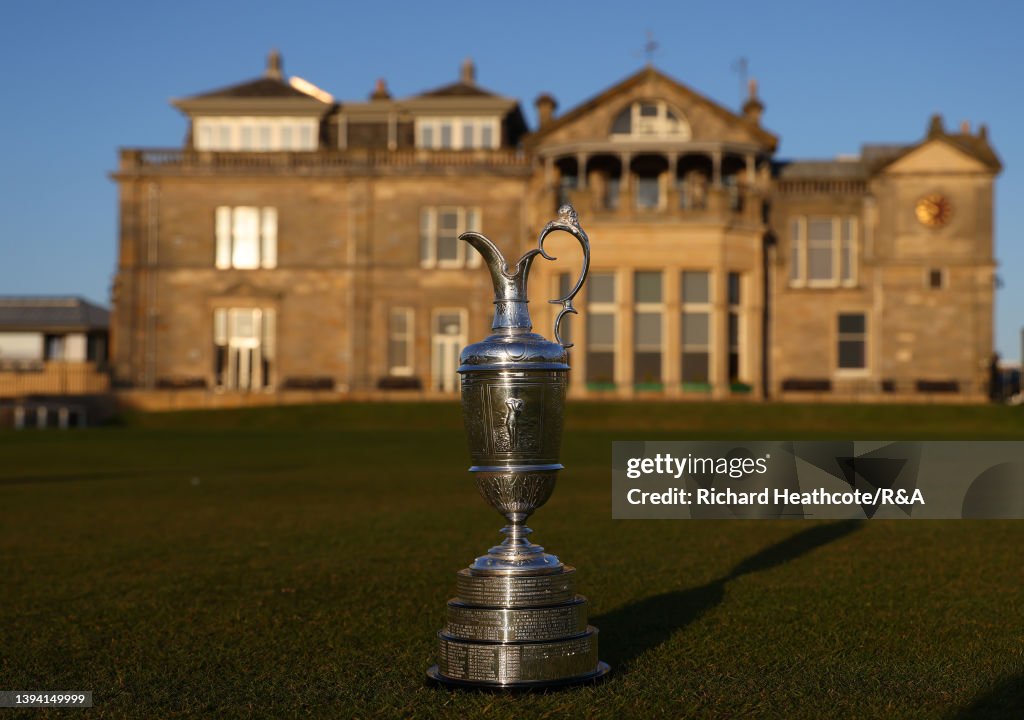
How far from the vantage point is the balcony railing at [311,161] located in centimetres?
4750

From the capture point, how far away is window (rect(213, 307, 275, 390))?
48438 millimetres

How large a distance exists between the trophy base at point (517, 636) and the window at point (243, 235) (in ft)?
139

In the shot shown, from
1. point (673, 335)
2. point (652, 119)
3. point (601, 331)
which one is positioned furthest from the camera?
point (652, 119)

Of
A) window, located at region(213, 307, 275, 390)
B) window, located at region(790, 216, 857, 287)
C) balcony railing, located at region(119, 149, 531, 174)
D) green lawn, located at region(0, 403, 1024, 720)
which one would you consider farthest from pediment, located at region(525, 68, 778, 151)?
green lawn, located at region(0, 403, 1024, 720)

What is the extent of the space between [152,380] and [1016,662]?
4392 cm

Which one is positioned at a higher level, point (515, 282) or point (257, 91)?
point (257, 91)

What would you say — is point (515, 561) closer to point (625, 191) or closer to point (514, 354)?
point (514, 354)

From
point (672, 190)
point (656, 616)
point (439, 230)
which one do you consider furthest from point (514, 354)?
point (439, 230)

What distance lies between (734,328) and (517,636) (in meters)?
38.1

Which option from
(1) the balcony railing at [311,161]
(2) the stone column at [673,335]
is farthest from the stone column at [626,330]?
(1) the balcony railing at [311,161]

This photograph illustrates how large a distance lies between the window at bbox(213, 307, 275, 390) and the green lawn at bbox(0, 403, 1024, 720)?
87.2ft

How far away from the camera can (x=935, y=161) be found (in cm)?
4722

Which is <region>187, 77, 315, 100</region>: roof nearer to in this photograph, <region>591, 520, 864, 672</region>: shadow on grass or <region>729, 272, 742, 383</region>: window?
<region>729, 272, 742, 383</region>: window

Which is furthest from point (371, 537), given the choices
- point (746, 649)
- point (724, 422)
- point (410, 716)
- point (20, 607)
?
point (724, 422)
